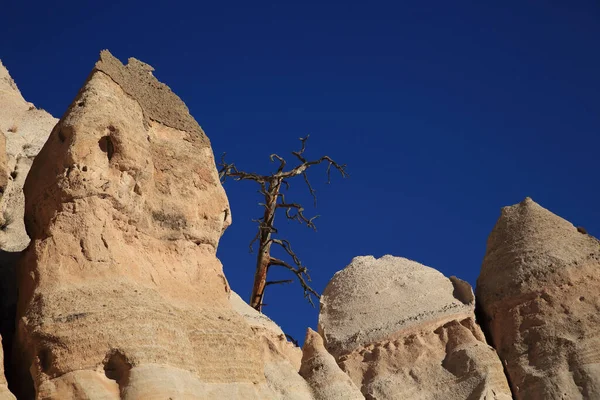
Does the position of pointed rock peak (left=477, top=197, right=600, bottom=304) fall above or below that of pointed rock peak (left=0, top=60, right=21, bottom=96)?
below

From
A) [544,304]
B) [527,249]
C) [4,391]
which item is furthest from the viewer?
[527,249]

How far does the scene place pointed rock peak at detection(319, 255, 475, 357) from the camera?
55.6 feet

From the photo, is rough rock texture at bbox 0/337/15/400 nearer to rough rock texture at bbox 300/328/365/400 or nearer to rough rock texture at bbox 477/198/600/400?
rough rock texture at bbox 300/328/365/400

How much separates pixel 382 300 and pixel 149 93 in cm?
655

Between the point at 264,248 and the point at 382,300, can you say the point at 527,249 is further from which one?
the point at 264,248

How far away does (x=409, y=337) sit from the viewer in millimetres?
16703

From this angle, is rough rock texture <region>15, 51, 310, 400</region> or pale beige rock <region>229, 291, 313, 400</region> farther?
pale beige rock <region>229, 291, 313, 400</region>

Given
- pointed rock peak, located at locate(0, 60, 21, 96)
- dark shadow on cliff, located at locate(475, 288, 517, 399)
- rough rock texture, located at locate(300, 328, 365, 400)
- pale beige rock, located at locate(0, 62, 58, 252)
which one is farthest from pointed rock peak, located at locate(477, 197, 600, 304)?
pointed rock peak, located at locate(0, 60, 21, 96)

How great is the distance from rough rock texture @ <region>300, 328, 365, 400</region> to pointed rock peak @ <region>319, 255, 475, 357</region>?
2.30 meters

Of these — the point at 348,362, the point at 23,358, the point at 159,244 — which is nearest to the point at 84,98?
the point at 159,244

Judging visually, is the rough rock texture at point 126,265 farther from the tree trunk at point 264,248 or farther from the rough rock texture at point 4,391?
the tree trunk at point 264,248

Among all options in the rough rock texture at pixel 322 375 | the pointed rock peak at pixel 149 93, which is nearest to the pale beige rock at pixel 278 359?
the rough rock texture at pixel 322 375

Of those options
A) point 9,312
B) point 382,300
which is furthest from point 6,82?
point 9,312

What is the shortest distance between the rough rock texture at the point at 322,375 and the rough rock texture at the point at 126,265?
98 centimetres
